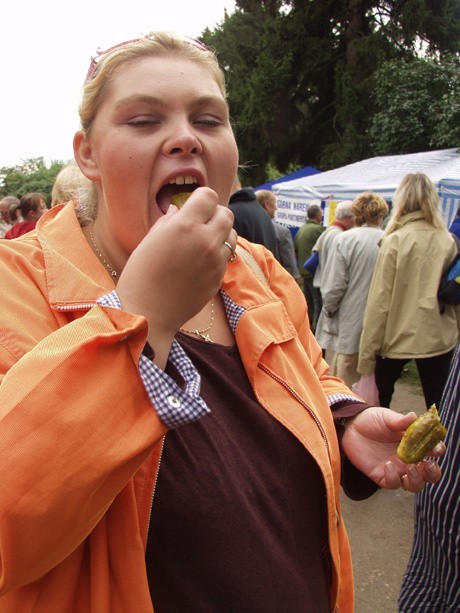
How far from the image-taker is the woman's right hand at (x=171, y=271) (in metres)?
0.88

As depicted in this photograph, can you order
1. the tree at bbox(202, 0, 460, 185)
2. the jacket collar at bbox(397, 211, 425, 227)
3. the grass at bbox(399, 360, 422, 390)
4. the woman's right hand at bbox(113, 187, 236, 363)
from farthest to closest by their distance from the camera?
the tree at bbox(202, 0, 460, 185), the grass at bbox(399, 360, 422, 390), the jacket collar at bbox(397, 211, 425, 227), the woman's right hand at bbox(113, 187, 236, 363)

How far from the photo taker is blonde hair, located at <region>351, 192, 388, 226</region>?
5031 millimetres

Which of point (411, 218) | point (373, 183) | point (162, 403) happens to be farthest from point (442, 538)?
point (373, 183)

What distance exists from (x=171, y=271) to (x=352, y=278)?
4323 mm

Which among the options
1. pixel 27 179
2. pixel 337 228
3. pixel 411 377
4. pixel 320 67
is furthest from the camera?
pixel 27 179

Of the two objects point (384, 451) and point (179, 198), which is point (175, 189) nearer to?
point (179, 198)

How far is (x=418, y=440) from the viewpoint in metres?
1.26

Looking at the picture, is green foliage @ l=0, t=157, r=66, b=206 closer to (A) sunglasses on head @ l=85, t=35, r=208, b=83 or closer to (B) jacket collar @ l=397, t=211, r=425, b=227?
(B) jacket collar @ l=397, t=211, r=425, b=227

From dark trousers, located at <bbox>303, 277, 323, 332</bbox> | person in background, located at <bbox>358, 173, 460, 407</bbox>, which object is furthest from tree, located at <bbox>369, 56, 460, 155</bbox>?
person in background, located at <bbox>358, 173, 460, 407</bbox>

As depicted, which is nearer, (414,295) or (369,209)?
(414,295)

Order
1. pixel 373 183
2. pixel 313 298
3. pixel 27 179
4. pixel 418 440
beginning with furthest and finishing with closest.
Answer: pixel 27 179 < pixel 373 183 < pixel 313 298 < pixel 418 440

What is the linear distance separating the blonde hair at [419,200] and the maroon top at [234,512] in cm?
333

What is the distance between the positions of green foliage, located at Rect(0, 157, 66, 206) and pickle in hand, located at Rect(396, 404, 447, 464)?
26.9 metres

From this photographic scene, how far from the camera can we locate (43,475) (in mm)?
750
